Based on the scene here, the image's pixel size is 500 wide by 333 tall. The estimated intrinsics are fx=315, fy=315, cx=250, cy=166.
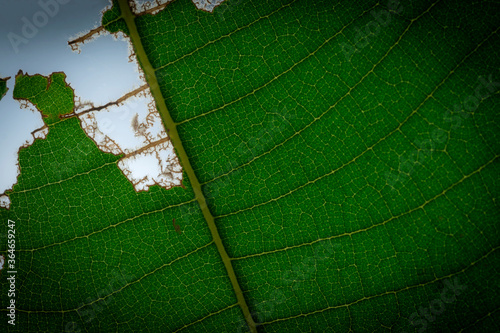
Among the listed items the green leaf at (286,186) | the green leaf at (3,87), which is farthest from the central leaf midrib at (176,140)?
the green leaf at (3,87)

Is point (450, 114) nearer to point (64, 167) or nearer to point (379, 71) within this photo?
point (379, 71)

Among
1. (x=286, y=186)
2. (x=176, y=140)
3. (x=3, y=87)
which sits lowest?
(x=286, y=186)

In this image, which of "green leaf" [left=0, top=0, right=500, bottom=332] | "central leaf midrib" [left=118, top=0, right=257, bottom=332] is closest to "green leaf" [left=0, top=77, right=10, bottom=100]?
"green leaf" [left=0, top=0, right=500, bottom=332]

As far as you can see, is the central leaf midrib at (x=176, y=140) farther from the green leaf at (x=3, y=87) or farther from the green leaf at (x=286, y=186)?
the green leaf at (x=3, y=87)

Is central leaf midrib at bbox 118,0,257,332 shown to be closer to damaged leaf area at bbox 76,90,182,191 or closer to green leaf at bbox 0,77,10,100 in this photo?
damaged leaf area at bbox 76,90,182,191

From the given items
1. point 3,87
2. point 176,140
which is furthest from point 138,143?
point 3,87

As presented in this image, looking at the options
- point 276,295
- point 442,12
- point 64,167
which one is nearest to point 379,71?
point 442,12

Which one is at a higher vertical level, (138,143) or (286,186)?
(138,143)

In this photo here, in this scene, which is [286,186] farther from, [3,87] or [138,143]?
[3,87]
